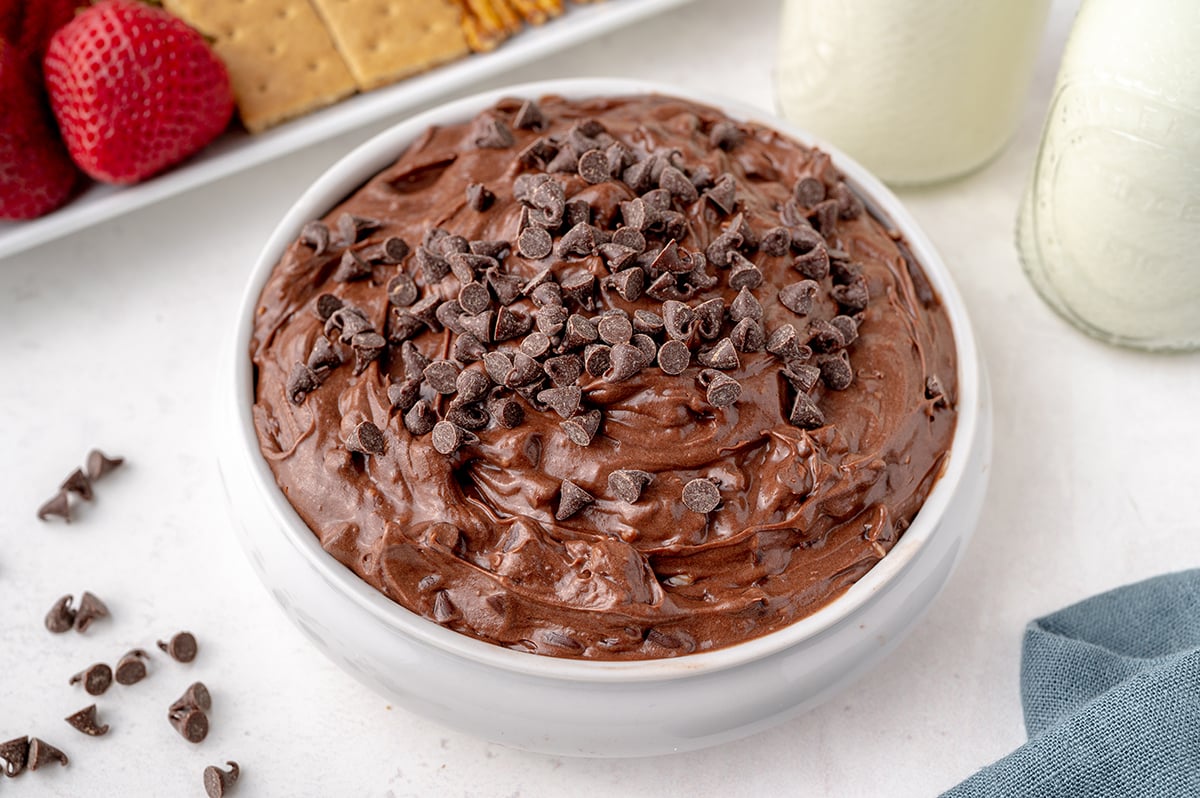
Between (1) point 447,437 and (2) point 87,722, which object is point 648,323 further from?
(2) point 87,722

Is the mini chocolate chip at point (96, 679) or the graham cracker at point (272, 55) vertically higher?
the graham cracker at point (272, 55)

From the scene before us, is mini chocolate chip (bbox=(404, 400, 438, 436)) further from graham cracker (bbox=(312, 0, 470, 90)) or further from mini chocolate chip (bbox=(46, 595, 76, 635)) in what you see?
graham cracker (bbox=(312, 0, 470, 90))

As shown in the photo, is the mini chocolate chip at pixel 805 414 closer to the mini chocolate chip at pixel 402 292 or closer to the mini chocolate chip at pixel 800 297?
the mini chocolate chip at pixel 800 297

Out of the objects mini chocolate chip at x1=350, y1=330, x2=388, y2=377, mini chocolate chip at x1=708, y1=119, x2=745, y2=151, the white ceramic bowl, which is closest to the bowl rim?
the white ceramic bowl

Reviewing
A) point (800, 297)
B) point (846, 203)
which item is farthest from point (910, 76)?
point (800, 297)

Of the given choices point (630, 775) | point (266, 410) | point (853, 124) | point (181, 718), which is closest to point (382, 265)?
point (266, 410)

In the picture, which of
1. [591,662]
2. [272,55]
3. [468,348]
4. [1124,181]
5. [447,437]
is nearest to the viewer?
[591,662]

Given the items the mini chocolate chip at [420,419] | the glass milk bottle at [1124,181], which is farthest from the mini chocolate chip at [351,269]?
the glass milk bottle at [1124,181]
